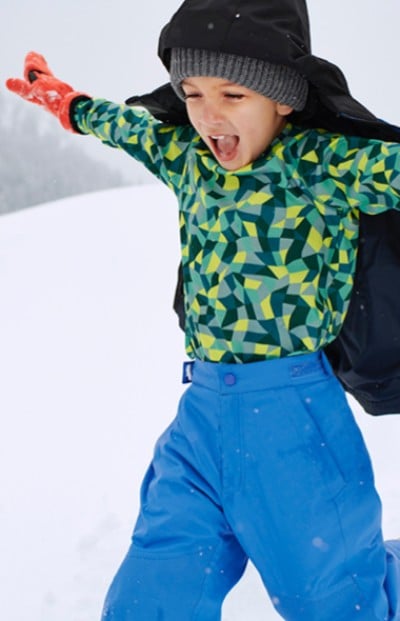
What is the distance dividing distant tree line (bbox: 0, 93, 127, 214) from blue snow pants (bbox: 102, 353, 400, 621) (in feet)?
73.9

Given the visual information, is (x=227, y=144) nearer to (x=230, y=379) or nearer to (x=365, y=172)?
(x=365, y=172)

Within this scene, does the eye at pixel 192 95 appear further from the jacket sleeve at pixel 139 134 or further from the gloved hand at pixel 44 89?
the gloved hand at pixel 44 89

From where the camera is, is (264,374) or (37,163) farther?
(37,163)

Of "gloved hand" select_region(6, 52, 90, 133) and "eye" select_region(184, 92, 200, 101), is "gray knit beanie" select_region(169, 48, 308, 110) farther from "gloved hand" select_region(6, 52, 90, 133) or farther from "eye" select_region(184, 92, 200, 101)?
"gloved hand" select_region(6, 52, 90, 133)

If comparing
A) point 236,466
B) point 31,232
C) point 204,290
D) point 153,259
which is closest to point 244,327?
point 204,290

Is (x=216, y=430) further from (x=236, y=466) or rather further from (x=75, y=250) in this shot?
(x=75, y=250)

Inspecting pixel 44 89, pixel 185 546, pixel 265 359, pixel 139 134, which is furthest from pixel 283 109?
pixel 185 546

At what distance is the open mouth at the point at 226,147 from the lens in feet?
5.35

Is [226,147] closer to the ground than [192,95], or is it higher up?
closer to the ground

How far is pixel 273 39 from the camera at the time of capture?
152 centimetres

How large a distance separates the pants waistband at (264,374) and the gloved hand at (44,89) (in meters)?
0.84

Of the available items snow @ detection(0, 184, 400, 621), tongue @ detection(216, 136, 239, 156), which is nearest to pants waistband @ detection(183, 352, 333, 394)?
tongue @ detection(216, 136, 239, 156)

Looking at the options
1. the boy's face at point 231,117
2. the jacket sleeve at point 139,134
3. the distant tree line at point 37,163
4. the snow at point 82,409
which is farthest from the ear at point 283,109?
the distant tree line at point 37,163

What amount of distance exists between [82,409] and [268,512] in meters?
1.95
